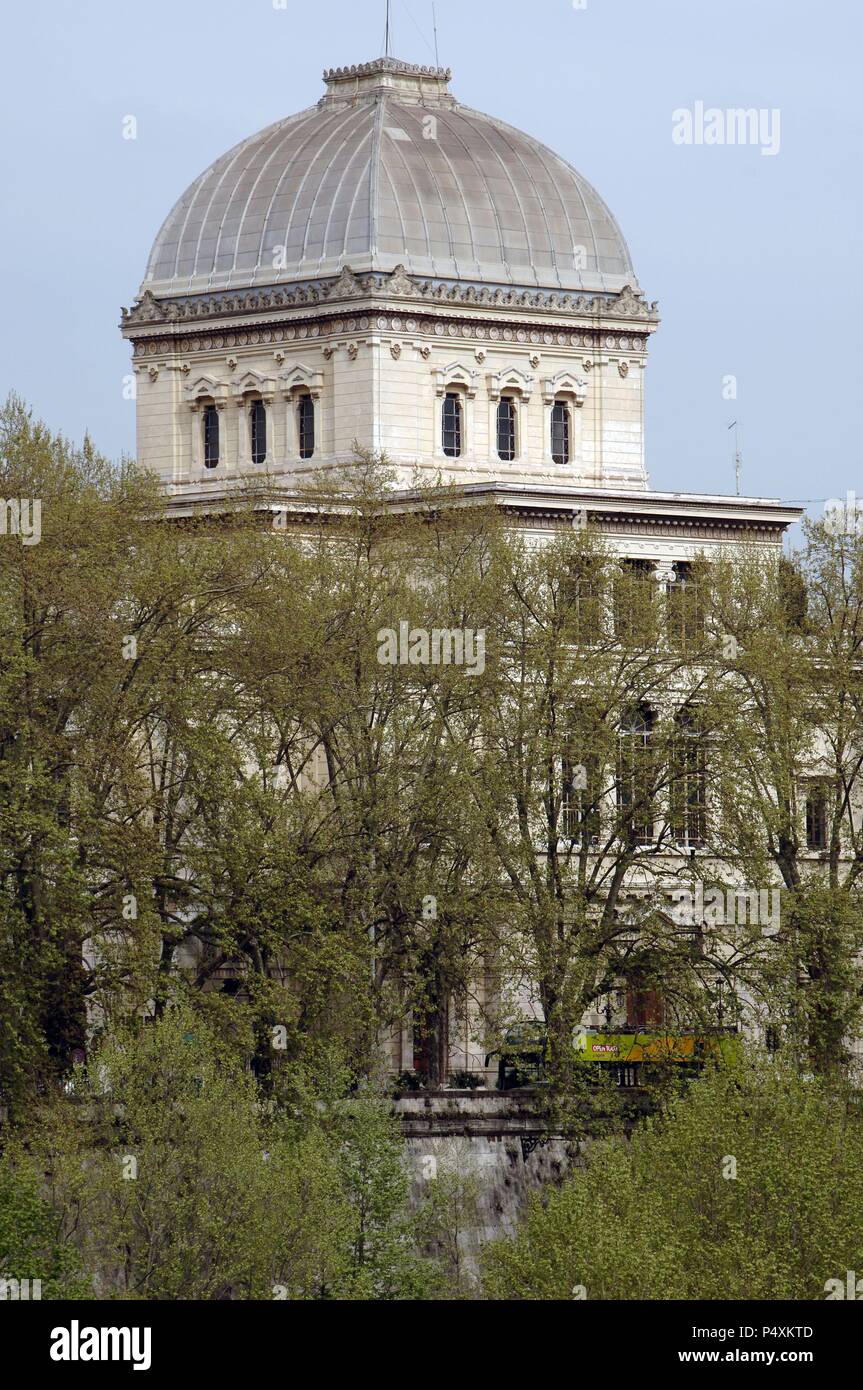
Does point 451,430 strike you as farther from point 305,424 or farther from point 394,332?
point 305,424

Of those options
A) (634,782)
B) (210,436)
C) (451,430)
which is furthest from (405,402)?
(634,782)

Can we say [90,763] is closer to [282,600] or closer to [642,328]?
[282,600]

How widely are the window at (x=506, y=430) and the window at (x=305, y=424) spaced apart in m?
5.77

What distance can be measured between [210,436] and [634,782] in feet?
105

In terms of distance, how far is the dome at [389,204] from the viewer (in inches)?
4690

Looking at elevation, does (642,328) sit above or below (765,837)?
above

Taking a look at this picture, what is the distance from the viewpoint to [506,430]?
120 metres

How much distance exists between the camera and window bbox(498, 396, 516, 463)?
120 m

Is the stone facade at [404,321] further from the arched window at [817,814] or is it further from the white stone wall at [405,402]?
the arched window at [817,814]

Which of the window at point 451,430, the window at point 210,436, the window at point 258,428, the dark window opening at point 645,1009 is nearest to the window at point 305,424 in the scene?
the window at point 258,428

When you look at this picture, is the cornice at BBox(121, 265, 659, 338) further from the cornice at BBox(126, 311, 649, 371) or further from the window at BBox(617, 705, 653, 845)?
the window at BBox(617, 705, 653, 845)

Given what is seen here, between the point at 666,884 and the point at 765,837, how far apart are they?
1261 cm

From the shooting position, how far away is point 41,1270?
74.8 m
